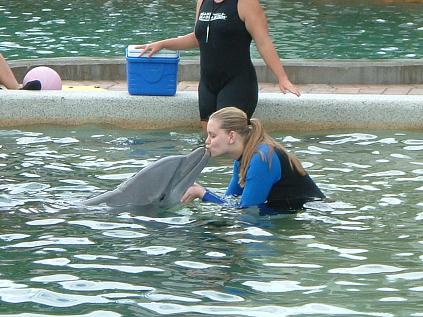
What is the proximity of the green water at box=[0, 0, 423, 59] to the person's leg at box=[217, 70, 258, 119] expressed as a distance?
5.69m

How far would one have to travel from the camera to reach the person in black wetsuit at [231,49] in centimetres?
966

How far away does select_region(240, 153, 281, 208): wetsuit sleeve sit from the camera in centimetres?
777

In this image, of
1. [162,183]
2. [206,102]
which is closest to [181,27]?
[206,102]

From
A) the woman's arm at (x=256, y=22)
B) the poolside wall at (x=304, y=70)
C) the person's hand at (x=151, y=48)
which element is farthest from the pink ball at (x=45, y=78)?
the woman's arm at (x=256, y=22)

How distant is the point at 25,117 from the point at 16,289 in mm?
5147

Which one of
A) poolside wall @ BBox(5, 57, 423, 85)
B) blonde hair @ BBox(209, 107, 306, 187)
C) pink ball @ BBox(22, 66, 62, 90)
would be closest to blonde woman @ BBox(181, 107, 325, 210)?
blonde hair @ BBox(209, 107, 306, 187)

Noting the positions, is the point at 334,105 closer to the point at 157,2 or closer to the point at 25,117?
the point at 25,117

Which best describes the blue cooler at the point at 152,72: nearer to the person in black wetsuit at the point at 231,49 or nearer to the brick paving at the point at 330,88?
the person in black wetsuit at the point at 231,49

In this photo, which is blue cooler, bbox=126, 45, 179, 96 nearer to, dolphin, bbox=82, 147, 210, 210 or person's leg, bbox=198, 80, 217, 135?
person's leg, bbox=198, 80, 217, 135

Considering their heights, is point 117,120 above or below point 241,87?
below

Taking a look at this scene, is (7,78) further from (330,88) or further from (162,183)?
(162,183)

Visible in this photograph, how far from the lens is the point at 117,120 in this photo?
1145cm

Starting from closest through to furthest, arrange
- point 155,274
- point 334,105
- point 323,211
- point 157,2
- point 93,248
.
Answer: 1. point 155,274
2. point 93,248
3. point 323,211
4. point 334,105
5. point 157,2

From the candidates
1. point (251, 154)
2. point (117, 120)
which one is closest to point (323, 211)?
point (251, 154)
